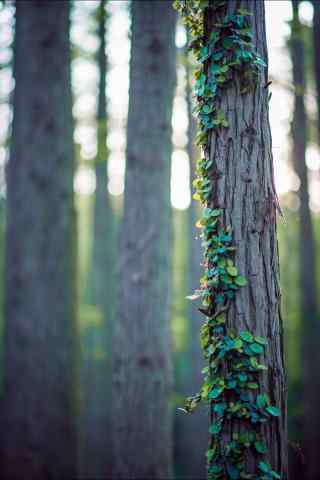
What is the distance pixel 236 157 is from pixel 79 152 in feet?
30.9

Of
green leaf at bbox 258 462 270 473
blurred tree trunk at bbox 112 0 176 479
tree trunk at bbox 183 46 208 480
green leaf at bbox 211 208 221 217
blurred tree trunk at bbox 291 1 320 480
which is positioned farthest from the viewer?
blurred tree trunk at bbox 291 1 320 480

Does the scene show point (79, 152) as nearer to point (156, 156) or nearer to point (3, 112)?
point (3, 112)

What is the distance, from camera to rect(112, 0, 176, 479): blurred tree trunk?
5133mm

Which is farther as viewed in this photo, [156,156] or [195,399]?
[156,156]

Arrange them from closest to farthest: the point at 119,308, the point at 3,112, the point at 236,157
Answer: the point at 236,157, the point at 119,308, the point at 3,112

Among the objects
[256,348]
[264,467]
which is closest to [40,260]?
[256,348]

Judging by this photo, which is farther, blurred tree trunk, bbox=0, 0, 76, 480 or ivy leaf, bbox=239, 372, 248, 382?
blurred tree trunk, bbox=0, 0, 76, 480

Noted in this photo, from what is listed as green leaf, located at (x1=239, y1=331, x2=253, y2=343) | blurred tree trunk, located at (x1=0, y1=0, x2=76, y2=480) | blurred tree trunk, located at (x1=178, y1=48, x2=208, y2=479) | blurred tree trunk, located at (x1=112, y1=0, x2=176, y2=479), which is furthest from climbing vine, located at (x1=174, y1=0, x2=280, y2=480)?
blurred tree trunk, located at (x1=178, y1=48, x2=208, y2=479)

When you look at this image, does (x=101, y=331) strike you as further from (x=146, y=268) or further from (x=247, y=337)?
(x=247, y=337)

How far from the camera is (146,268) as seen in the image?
17.4 feet

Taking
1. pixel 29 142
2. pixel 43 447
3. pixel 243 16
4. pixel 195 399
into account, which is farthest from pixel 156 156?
pixel 43 447

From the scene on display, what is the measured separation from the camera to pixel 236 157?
3047 mm

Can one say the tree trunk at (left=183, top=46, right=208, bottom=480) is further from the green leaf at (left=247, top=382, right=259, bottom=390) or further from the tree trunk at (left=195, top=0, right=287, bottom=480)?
the green leaf at (left=247, top=382, right=259, bottom=390)

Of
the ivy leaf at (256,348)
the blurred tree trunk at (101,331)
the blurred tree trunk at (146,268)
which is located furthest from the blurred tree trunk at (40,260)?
the blurred tree trunk at (101,331)
